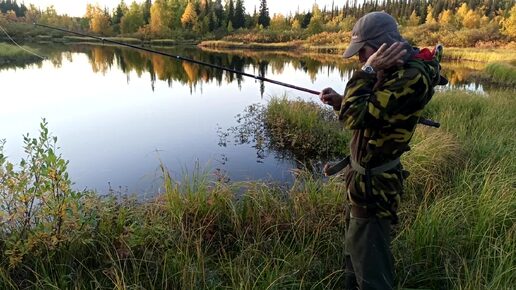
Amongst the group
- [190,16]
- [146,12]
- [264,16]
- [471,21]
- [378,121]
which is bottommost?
[378,121]

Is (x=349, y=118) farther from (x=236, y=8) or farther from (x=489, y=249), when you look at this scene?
(x=236, y=8)

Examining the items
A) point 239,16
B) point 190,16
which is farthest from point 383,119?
point 239,16

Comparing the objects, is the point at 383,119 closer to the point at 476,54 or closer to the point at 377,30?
the point at 377,30

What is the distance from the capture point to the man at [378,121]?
1.91 metres

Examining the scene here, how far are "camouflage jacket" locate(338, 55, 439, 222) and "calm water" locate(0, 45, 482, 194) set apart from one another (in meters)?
2.98

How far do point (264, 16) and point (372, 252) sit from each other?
273 feet

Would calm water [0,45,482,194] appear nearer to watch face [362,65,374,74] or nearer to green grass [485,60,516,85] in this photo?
green grass [485,60,516,85]

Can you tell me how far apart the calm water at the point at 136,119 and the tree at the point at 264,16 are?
2364 inches

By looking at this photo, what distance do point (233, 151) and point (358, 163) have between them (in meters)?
6.77

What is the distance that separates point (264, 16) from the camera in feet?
263

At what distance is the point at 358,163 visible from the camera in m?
2.22

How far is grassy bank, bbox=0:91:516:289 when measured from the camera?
2801 mm

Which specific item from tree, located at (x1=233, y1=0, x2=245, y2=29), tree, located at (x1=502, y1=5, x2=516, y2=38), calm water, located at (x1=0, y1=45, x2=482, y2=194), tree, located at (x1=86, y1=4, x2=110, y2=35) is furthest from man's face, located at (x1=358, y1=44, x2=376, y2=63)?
tree, located at (x1=86, y1=4, x2=110, y2=35)

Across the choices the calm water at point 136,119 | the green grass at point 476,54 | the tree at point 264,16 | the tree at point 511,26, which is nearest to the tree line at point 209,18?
the tree at point 264,16
